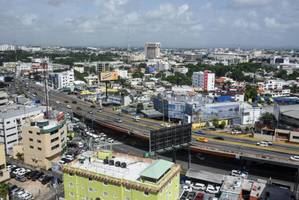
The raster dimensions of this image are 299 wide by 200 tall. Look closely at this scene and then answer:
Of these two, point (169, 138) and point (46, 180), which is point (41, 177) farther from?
point (169, 138)

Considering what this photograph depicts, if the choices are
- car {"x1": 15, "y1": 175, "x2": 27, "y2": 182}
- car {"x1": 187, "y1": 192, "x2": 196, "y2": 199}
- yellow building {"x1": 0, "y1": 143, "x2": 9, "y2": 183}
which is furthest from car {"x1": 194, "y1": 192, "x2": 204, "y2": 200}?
yellow building {"x1": 0, "y1": 143, "x2": 9, "y2": 183}

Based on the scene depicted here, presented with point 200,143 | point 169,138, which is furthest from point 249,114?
point 169,138

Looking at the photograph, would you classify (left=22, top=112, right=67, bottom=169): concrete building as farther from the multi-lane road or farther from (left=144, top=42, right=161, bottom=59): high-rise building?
(left=144, top=42, right=161, bottom=59): high-rise building

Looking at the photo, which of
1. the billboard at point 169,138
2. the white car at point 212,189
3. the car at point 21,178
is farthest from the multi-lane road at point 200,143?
the car at point 21,178

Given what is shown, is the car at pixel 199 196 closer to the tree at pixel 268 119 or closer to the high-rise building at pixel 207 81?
the tree at pixel 268 119

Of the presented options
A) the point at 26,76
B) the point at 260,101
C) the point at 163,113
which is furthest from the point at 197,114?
the point at 26,76

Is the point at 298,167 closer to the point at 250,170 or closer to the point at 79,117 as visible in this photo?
the point at 250,170
